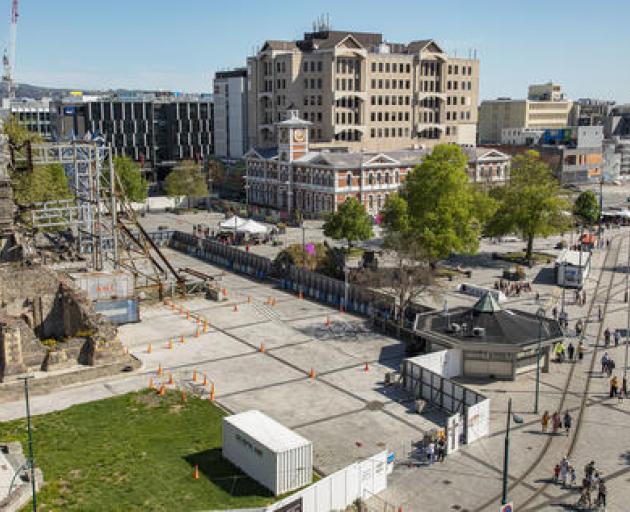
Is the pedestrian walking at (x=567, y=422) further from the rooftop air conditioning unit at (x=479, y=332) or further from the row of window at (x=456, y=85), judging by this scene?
the row of window at (x=456, y=85)

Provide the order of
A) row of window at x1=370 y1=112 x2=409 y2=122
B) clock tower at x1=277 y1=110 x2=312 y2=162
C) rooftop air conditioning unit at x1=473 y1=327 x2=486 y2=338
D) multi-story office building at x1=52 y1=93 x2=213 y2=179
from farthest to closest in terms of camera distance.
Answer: multi-story office building at x1=52 y1=93 x2=213 y2=179 → row of window at x1=370 y1=112 x2=409 y2=122 → clock tower at x1=277 y1=110 x2=312 y2=162 → rooftop air conditioning unit at x1=473 y1=327 x2=486 y2=338

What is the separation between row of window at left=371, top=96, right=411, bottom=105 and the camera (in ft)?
388

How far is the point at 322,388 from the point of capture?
39.9 m

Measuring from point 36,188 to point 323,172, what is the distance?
124 ft

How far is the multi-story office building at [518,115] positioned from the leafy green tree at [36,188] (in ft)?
423

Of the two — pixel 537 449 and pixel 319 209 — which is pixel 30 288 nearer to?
pixel 537 449

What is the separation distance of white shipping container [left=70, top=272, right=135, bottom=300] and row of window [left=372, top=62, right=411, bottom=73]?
75.4 meters

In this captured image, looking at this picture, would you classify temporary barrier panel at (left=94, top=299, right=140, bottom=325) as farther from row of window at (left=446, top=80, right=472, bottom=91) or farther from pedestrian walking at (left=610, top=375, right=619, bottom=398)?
row of window at (left=446, top=80, right=472, bottom=91)

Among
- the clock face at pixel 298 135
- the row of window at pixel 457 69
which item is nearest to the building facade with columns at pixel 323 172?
the clock face at pixel 298 135

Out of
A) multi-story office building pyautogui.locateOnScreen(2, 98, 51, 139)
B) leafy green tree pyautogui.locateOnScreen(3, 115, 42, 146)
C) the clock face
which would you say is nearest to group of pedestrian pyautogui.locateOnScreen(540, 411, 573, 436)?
leafy green tree pyautogui.locateOnScreen(3, 115, 42, 146)

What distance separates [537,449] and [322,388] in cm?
1241

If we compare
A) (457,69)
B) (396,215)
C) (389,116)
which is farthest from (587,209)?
(457,69)

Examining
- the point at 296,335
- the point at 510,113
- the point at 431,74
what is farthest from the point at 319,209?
the point at 510,113

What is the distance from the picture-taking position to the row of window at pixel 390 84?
11785cm
